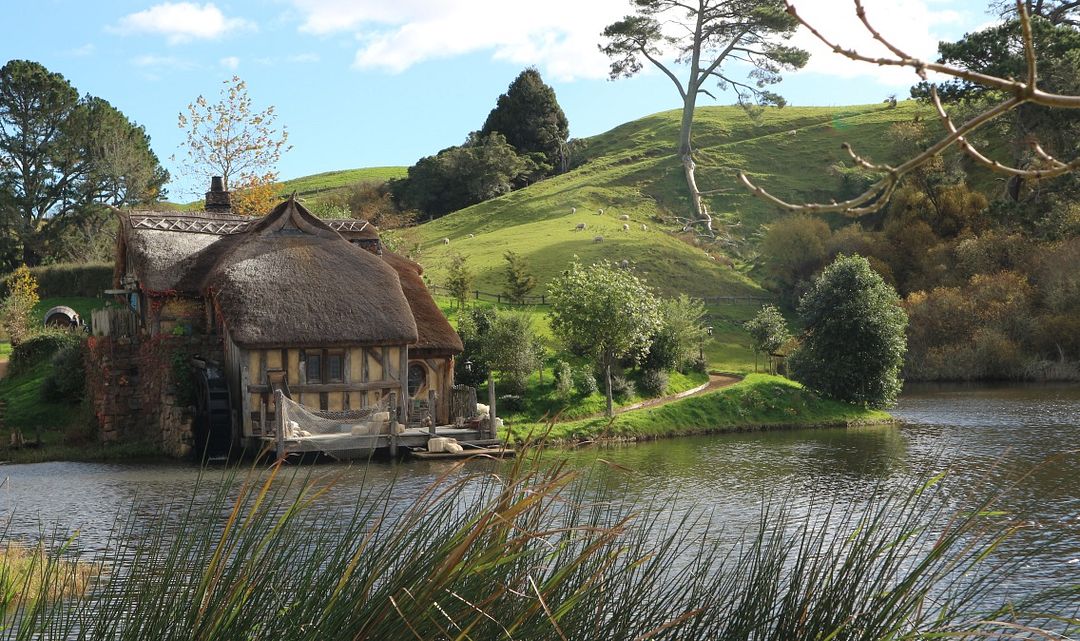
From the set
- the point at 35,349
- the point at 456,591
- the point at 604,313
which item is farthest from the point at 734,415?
the point at 456,591

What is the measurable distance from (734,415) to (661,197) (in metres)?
42.4

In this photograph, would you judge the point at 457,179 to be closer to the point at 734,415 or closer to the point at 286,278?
the point at 734,415

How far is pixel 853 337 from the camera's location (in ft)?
109

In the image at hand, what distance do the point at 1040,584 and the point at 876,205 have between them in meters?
11.0

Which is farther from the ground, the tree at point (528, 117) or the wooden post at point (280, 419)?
the tree at point (528, 117)

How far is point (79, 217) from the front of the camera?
56.9 m

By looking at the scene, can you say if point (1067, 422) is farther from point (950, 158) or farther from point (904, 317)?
point (950, 158)

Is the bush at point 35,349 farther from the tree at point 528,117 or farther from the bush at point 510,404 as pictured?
the tree at point 528,117

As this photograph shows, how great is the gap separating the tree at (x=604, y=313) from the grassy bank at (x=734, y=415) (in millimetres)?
1109

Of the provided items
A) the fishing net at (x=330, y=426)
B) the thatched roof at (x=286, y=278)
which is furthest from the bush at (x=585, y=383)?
the fishing net at (x=330, y=426)

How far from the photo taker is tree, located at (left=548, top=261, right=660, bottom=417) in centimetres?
3034

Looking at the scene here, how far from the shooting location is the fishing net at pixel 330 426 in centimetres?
2434

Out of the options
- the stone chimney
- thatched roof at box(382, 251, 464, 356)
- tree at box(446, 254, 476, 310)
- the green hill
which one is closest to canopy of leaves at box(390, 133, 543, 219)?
the green hill

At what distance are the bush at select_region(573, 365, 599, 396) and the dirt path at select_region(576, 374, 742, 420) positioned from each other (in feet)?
2.98
